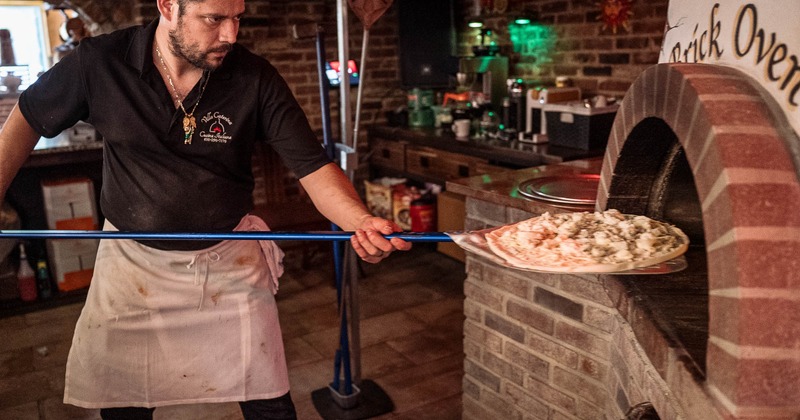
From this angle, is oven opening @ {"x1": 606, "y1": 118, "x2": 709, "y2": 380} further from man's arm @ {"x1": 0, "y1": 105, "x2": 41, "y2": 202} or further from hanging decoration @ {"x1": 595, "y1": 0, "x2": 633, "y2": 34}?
hanging decoration @ {"x1": 595, "y1": 0, "x2": 633, "y2": 34}

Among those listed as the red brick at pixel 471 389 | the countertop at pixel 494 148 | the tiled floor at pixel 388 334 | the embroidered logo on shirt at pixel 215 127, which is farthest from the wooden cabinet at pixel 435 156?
the embroidered logo on shirt at pixel 215 127

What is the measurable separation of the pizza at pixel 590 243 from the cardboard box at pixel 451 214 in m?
2.81

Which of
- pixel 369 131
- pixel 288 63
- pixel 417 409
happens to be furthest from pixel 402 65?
pixel 417 409

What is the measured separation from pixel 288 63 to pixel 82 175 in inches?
61.8

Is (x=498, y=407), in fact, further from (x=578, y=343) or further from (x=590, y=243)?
(x=590, y=243)

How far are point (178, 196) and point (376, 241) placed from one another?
623 millimetres

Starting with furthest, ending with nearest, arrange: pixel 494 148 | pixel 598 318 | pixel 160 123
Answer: pixel 494 148 → pixel 598 318 → pixel 160 123

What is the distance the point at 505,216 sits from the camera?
233 centimetres

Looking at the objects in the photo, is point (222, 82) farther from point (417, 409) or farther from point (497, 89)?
point (497, 89)

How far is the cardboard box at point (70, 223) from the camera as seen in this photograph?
4.21 meters

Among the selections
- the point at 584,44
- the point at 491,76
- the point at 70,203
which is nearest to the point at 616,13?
the point at 584,44

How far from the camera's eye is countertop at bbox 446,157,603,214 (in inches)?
85.8

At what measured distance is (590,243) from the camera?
1.53 metres

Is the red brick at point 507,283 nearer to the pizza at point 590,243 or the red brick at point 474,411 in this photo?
the red brick at point 474,411
